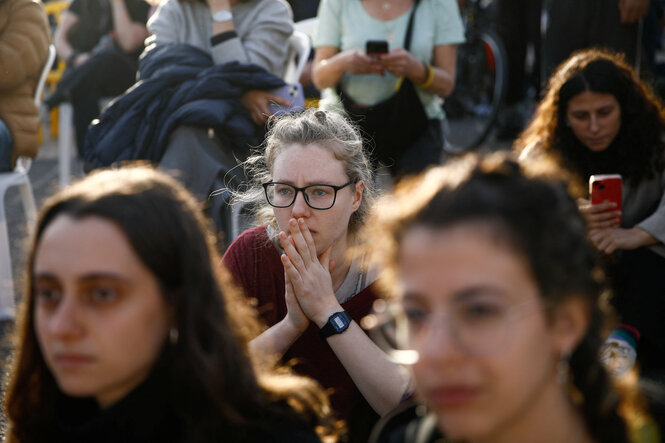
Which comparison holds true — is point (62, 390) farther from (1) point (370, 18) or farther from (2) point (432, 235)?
(1) point (370, 18)

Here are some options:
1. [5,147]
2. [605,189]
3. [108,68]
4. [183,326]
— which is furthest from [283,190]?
[108,68]

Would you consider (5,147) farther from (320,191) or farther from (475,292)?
(475,292)

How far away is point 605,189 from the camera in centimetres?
311

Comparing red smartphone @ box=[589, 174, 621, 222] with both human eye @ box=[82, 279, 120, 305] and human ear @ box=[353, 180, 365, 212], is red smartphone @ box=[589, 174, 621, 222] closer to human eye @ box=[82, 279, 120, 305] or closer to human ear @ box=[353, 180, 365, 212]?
human ear @ box=[353, 180, 365, 212]

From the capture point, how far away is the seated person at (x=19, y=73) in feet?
13.9

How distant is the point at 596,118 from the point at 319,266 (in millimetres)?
1538

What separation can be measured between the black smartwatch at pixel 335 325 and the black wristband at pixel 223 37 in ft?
6.66

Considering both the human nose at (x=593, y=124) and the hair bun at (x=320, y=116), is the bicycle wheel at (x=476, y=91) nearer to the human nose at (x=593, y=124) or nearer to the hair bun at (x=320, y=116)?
the human nose at (x=593, y=124)

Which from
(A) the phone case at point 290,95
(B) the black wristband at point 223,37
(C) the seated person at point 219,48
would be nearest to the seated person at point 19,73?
(C) the seated person at point 219,48

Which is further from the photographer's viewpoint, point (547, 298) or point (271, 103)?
point (271, 103)

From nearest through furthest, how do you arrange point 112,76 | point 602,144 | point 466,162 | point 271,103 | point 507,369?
point 507,369
point 466,162
point 602,144
point 271,103
point 112,76

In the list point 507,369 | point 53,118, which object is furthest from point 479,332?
point 53,118

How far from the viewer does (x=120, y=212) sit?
1534 mm

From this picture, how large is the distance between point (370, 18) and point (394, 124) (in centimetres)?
54
